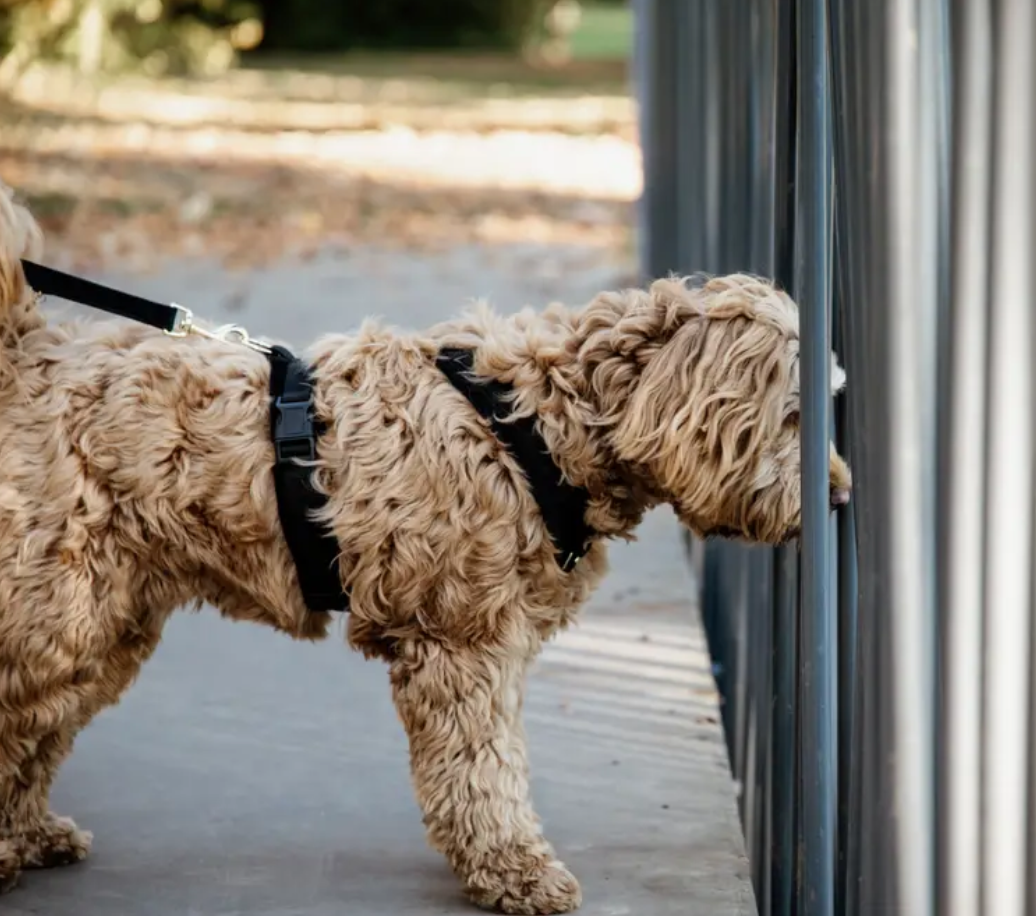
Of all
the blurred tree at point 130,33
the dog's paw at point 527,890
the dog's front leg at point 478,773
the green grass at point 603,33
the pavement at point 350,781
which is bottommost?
the green grass at point 603,33

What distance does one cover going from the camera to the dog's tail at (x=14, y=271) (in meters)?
3.93

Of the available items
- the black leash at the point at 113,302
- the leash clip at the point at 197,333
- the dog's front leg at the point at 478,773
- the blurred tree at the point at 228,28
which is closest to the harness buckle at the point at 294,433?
the leash clip at the point at 197,333

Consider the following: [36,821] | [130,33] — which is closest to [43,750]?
[36,821]

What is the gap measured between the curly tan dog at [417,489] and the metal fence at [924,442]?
43 centimetres

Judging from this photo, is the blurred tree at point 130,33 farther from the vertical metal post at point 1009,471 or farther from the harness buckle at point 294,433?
the vertical metal post at point 1009,471

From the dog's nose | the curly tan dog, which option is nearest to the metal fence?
the dog's nose

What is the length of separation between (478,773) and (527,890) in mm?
307

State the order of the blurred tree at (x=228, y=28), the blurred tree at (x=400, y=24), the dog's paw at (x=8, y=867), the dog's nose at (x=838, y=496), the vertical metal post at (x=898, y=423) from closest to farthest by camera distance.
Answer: the vertical metal post at (x=898, y=423) < the dog's nose at (x=838, y=496) < the dog's paw at (x=8, y=867) < the blurred tree at (x=228, y=28) < the blurred tree at (x=400, y=24)

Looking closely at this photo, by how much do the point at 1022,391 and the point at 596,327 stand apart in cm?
157

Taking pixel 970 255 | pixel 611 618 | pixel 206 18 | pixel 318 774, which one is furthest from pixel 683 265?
pixel 206 18

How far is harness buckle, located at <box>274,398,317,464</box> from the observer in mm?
3979

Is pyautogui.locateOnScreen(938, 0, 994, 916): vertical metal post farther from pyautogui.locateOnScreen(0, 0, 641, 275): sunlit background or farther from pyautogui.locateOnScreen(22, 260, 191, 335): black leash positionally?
pyautogui.locateOnScreen(0, 0, 641, 275): sunlit background

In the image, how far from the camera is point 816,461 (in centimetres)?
347

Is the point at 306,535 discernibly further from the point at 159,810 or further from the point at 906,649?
the point at 906,649
